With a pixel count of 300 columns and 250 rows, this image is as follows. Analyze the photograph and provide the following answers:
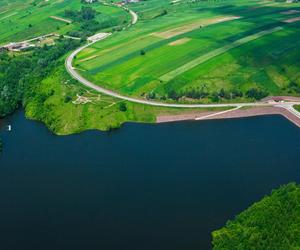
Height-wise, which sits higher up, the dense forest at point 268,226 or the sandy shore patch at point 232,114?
the dense forest at point 268,226

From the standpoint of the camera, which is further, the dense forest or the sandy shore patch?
the sandy shore patch

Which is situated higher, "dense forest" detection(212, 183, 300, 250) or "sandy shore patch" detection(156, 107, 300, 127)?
"dense forest" detection(212, 183, 300, 250)

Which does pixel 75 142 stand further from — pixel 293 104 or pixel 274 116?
pixel 293 104

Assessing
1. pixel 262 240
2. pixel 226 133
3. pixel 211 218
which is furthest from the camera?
pixel 226 133

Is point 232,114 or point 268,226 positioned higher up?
point 268,226

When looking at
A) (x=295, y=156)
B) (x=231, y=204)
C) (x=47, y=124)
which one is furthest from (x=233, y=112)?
(x=47, y=124)

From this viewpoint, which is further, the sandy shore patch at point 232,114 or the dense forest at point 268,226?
the sandy shore patch at point 232,114

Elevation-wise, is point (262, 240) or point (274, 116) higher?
point (262, 240)

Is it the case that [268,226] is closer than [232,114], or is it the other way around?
[268,226]
